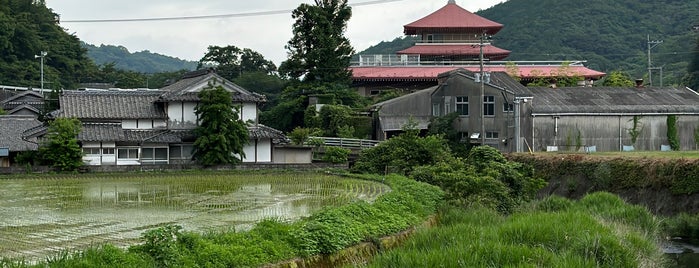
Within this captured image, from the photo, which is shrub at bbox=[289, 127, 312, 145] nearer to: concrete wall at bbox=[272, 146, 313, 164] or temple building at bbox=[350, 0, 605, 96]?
concrete wall at bbox=[272, 146, 313, 164]

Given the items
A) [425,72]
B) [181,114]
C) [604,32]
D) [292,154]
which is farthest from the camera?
[604,32]

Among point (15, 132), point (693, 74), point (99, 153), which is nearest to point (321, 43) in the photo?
point (99, 153)

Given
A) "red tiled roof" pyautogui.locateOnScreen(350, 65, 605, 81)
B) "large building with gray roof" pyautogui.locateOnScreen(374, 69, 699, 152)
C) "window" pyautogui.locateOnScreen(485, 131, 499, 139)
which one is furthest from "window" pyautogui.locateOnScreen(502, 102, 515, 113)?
"red tiled roof" pyautogui.locateOnScreen(350, 65, 605, 81)

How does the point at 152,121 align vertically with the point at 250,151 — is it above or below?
above

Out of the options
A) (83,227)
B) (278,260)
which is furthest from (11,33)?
(278,260)

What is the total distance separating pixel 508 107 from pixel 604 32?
47.3m

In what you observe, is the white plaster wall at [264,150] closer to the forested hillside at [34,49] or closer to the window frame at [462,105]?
the window frame at [462,105]

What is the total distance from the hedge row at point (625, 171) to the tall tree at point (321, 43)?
1902cm

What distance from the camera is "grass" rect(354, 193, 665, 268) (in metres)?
9.13

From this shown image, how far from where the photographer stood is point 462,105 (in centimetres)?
3378

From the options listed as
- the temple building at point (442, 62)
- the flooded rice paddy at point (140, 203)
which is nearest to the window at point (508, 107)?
the flooded rice paddy at point (140, 203)

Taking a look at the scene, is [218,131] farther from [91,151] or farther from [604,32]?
[604,32]

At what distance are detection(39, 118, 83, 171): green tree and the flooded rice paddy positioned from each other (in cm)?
173

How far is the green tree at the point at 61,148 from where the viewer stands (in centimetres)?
2811
